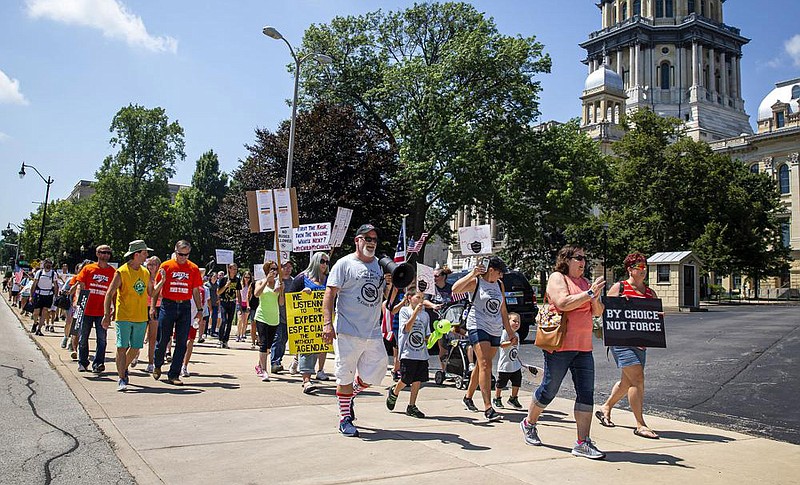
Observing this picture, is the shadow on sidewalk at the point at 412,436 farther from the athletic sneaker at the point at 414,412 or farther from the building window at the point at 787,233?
the building window at the point at 787,233

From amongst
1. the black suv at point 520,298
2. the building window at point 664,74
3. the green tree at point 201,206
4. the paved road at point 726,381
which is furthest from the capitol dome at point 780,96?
the paved road at point 726,381

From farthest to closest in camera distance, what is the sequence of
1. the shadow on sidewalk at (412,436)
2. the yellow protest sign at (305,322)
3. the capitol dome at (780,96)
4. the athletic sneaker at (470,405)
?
the capitol dome at (780,96)
the yellow protest sign at (305,322)
the athletic sneaker at (470,405)
the shadow on sidewalk at (412,436)

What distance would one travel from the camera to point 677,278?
1195 inches

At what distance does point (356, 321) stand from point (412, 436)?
1.22m

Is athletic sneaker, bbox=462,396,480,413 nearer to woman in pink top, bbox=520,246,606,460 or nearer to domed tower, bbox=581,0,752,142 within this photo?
woman in pink top, bbox=520,246,606,460

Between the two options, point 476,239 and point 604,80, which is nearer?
point 476,239

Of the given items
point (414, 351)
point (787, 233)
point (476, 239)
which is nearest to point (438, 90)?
point (476, 239)

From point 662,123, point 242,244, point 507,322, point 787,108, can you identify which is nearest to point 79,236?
point 242,244

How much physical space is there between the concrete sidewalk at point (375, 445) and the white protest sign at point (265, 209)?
3842 mm

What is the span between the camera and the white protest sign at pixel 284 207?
39.7 ft

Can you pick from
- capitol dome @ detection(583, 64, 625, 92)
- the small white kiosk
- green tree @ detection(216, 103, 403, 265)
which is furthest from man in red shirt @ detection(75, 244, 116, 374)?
capitol dome @ detection(583, 64, 625, 92)

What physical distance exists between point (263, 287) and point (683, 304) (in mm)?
24806

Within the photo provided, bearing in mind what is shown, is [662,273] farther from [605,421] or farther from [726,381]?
[605,421]

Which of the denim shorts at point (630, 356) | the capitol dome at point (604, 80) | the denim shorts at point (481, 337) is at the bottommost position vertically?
the denim shorts at point (630, 356)
